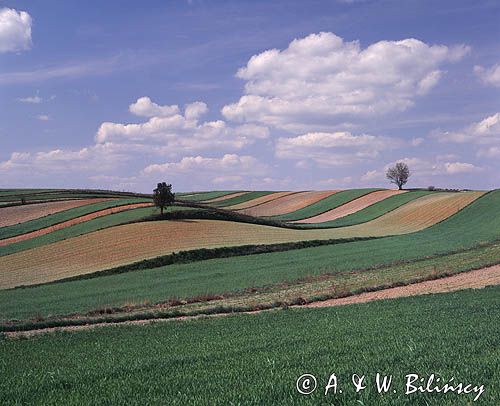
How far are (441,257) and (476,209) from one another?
37880 mm

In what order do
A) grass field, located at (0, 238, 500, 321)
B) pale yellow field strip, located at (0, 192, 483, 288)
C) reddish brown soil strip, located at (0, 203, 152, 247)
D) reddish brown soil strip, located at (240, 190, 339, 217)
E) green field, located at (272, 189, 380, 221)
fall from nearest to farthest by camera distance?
1. grass field, located at (0, 238, 500, 321)
2. pale yellow field strip, located at (0, 192, 483, 288)
3. reddish brown soil strip, located at (0, 203, 152, 247)
4. green field, located at (272, 189, 380, 221)
5. reddish brown soil strip, located at (240, 190, 339, 217)

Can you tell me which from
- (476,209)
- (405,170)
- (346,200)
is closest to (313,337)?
(476,209)

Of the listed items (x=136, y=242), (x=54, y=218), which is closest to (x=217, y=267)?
(x=136, y=242)

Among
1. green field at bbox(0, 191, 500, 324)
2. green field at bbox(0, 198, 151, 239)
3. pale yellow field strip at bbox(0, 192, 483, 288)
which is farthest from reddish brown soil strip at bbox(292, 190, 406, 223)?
green field at bbox(0, 191, 500, 324)

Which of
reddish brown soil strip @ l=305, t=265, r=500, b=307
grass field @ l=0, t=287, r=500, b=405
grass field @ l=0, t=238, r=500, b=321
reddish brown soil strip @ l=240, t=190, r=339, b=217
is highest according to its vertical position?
reddish brown soil strip @ l=240, t=190, r=339, b=217

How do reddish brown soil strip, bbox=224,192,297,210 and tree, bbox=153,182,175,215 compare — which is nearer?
tree, bbox=153,182,175,215

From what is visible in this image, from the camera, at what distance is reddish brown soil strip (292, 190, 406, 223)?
3529 inches

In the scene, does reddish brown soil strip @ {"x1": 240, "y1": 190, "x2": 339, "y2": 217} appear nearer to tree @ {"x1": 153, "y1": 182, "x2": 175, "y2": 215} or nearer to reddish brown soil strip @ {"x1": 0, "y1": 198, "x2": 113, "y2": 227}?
reddish brown soil strip @ {"x1": 0, "y1": 198, "x2": 113, "y2": 227}

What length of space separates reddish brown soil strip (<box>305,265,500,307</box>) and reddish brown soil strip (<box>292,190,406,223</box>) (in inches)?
2108

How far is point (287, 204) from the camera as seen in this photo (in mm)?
110875

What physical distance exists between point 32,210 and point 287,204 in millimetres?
49101

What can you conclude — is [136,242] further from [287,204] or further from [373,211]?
[287,204]

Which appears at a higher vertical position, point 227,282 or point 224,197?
point 224,197

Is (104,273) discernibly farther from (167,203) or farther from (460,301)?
(460,301)
